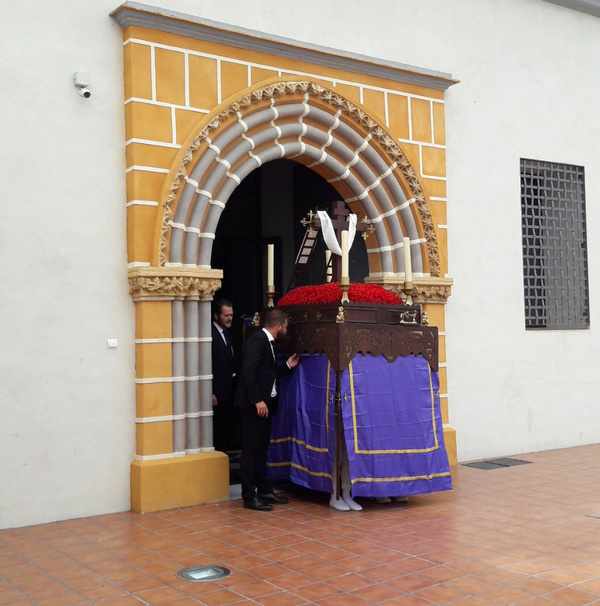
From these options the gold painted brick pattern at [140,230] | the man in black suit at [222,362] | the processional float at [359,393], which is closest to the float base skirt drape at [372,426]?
the processional float at [359,393]

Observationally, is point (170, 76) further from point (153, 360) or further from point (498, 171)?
point (498, 171)

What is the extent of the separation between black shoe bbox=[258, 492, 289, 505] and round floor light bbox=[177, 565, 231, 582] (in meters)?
1.67

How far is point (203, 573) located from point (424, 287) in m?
4.26

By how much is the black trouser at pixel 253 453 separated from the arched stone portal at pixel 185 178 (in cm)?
33

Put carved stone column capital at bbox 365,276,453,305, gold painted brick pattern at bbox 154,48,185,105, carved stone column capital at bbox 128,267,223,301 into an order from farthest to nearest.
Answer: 1. carved stone column capital at bbox 365,276,453,305
2. gold painted brick pattern at bbox 154,48,185,105
3. carved stone column capital at bbox 128,267,223,301

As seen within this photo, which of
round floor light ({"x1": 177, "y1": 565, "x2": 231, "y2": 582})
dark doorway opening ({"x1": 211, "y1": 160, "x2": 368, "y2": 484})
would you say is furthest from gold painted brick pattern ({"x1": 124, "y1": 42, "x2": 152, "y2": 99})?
round floor light ({"x1": 177, "y1": 565, "x2": 231, "y2": 582})

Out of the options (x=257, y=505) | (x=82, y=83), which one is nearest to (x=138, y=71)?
(x=82, y=83)

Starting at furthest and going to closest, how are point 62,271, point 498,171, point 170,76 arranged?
point 498,171 < point 170,76 < point 62,271

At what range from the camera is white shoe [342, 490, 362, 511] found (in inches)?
249

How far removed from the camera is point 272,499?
21.5ft

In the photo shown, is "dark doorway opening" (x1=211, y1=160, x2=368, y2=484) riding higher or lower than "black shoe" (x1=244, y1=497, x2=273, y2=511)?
higher

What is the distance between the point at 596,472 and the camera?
7.83m

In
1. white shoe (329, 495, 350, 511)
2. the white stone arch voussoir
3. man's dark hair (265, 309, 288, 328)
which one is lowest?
white shoe (329, 495, 350, 511)

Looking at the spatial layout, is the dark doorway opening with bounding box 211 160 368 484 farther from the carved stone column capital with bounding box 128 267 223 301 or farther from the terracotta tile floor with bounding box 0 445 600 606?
the terracotta tile floor with bounding box 0 445 600 606
